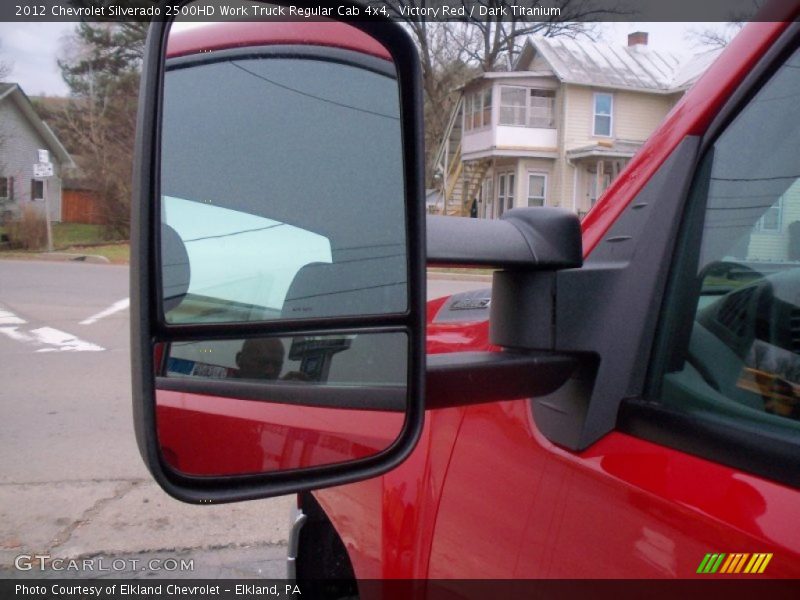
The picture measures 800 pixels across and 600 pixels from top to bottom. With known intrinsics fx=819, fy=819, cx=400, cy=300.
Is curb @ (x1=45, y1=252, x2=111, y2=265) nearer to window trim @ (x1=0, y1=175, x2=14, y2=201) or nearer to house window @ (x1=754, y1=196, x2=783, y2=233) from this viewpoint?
window trim @ (x1=0, y1=175, x2=14, y2=201)

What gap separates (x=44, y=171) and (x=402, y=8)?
17.9m

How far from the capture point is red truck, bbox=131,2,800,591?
1160 millimetres

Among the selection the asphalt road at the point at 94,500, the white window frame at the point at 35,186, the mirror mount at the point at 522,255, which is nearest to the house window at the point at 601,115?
the asphalt road at the point at 94,500

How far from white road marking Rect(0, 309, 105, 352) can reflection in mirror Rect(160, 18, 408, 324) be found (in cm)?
905

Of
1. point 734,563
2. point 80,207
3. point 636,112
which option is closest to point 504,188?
point 80,207

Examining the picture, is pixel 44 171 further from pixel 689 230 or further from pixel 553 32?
pixel 689 230

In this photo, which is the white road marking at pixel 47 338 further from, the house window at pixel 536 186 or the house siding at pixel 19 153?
the house window at pixel 536 186

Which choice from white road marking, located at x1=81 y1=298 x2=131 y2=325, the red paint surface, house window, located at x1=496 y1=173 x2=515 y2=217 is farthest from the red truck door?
house window, located at x1=496 y1=173 x2=515 y2=217

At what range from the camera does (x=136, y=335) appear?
99 centimetres

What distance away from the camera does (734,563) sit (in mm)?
1061

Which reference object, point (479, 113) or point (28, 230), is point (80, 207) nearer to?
point (28, 230)

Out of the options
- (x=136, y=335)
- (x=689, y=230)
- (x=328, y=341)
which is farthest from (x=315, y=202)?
(x=689, y=230)

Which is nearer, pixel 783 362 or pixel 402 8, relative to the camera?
pixel 783 362

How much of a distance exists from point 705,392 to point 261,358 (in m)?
0.68
